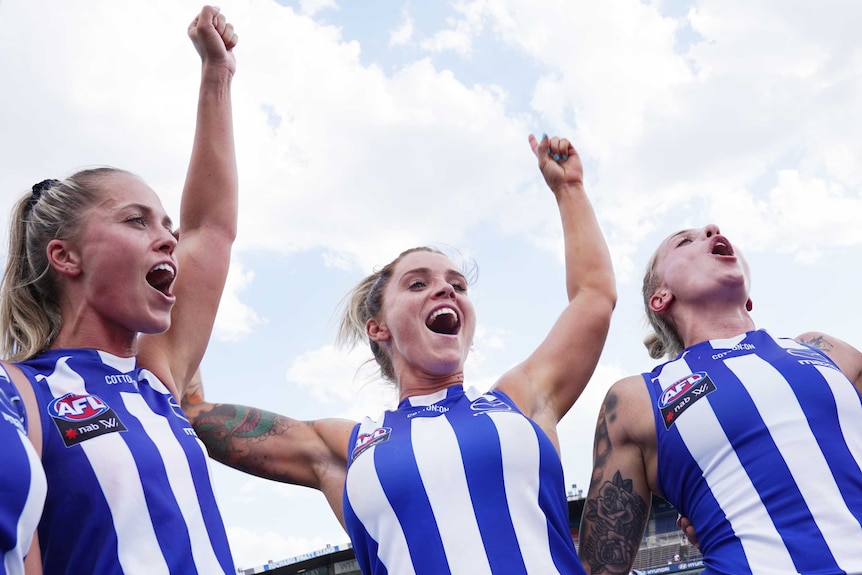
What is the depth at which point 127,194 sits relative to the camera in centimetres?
320

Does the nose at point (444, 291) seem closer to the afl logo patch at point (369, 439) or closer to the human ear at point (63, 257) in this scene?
the afl logo patch at point (369, 439)

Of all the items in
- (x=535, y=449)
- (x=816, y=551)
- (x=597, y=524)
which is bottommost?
(x=816, y=551)

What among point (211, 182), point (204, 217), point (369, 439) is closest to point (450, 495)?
point (369, 439)

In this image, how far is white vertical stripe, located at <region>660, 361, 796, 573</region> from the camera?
304 cm

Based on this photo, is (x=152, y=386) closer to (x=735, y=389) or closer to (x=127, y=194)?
(x=127, y=194)

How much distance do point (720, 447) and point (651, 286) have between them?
1.49 m

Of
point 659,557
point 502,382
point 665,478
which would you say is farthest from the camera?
point 659,557

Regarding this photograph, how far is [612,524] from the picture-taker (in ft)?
12.3

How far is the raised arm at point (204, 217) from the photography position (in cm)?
331

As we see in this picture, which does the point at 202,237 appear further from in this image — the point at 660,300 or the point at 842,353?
the point at 842,353

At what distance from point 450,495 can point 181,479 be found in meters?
1.14

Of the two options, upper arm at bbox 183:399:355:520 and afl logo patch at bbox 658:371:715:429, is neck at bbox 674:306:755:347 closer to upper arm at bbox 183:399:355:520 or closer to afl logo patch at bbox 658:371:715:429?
afl logo patch at bbox 658:371:715:429

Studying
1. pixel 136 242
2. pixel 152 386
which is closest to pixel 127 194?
pixel 136 242

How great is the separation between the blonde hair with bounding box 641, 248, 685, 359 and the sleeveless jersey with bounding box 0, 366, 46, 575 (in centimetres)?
346
